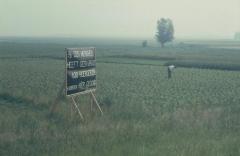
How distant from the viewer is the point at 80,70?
14.3 metres

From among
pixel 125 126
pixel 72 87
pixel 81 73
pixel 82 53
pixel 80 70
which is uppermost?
pixel 82 53

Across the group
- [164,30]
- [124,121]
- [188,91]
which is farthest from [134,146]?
[164,30]

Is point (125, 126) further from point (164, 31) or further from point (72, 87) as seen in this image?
point (164, 31)

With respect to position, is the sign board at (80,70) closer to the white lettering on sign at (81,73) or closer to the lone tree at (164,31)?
the white lettering on sign at (81,73)

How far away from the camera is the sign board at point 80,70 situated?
13602 millimetres

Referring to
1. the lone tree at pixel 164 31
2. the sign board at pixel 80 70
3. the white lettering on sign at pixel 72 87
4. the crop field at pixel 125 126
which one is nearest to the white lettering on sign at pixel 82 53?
the sign board at pixel 80 70

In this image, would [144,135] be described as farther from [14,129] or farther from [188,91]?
[188,91]

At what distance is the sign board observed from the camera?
13602mm

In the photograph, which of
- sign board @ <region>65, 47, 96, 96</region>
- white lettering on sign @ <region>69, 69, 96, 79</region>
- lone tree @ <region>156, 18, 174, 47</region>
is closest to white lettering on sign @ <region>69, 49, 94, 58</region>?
sign board @ <region>65, 47, 96, 96</region>

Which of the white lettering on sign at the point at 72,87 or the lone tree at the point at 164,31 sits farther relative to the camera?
the lone tree at the point at 164,31

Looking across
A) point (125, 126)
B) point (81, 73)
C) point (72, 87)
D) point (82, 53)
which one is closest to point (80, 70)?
point (81, 73)

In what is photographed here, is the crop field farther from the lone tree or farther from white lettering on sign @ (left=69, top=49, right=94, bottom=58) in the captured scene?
the lone tree

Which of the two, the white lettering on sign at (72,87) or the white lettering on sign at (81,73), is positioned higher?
the white lettering on sign at (81,73)

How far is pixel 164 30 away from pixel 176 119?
116829mm
